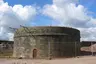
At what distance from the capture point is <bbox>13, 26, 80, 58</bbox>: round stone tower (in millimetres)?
36656

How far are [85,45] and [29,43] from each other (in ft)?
104

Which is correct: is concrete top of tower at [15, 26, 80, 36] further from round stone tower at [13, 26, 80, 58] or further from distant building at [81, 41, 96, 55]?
distant building at [81, 41, 96, 55]

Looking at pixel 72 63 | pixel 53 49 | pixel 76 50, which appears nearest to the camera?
pixel 72 63

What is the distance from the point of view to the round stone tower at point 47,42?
3666 cm

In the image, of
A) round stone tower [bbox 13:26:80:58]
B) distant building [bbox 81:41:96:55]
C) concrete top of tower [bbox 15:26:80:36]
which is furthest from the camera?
distant building [bbox 81:41:96:55]

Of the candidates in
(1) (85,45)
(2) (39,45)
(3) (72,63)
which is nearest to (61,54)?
(2) (39,45)

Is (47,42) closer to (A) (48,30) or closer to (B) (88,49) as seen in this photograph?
(A) (48,30)

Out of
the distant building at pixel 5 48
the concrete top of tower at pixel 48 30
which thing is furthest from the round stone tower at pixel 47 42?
the distant building at pixel 5 48

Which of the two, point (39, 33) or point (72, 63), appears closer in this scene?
point (72, 63)

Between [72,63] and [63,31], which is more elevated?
[63,31]

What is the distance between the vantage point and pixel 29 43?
124 ft


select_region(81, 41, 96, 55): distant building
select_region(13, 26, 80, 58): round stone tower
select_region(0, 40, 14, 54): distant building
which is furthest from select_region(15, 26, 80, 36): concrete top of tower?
select_region(0, 40, 14, 54): distant building

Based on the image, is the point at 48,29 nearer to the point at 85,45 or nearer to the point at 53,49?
the point at 53,49

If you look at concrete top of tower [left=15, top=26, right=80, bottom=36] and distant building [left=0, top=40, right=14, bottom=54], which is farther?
distant building [left=0, top=40, right=14, bottom=54]
